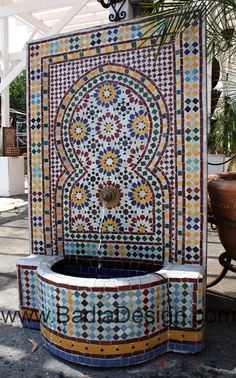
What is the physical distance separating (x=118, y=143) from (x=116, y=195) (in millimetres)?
366

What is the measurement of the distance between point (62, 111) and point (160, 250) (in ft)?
3.99

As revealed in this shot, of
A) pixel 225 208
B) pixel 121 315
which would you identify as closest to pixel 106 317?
pixel 121 315

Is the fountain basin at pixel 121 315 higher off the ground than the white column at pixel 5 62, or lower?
lower

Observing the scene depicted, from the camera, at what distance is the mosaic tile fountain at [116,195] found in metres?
2.30

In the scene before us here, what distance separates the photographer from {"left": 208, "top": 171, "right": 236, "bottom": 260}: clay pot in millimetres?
2631

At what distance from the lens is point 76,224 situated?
2.92 meters

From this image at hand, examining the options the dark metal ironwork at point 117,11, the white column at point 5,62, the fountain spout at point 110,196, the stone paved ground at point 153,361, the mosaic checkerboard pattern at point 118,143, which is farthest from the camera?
the white column at point 5,62

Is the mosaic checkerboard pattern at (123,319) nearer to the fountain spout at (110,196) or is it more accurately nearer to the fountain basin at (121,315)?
the fountain basin at (121,315)

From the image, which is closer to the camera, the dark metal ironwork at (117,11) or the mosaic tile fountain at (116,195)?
the mosaic tile fountain at (116,195)

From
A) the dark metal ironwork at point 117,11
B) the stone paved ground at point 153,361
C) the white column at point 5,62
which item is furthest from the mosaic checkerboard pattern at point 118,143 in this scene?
the white column at point 5,62

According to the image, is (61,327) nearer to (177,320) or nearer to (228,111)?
(177,320)

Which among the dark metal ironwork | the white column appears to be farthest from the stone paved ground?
the white column

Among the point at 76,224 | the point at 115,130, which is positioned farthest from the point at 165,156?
the point at 76,224

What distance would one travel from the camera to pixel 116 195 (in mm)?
2805
